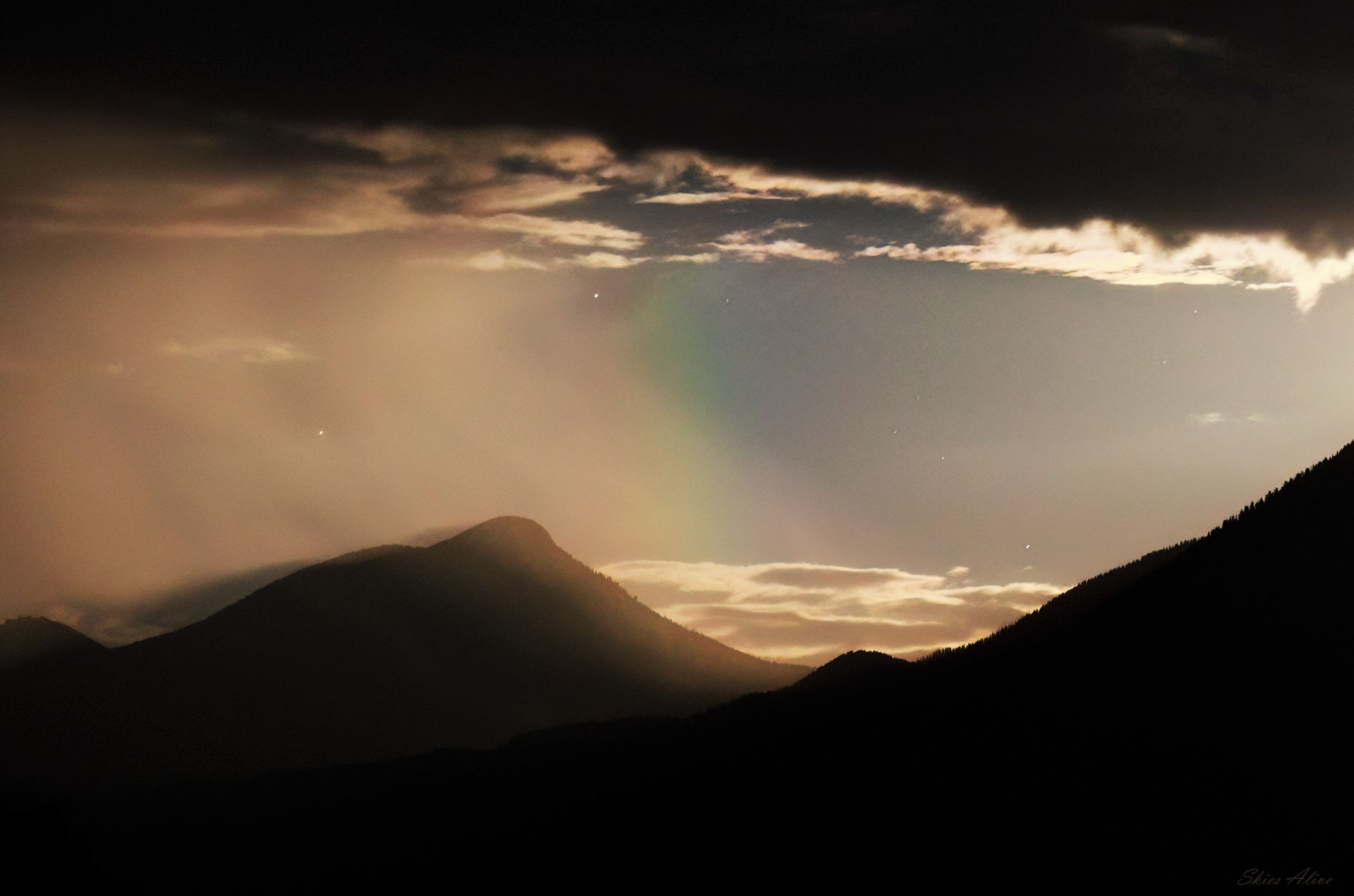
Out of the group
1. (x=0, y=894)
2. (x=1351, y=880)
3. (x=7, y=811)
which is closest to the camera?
(x=0, y=894)

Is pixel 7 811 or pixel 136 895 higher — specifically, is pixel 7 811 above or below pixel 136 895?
above

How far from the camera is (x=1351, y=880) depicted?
190 m

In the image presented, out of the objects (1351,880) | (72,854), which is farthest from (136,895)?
(1351,880)

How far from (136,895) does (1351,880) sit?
160m

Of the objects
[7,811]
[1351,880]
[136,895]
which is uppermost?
[7,811]

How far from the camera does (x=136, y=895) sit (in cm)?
15412

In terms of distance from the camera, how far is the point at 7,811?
147875mm

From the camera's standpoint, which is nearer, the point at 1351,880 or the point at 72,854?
the point at 72,854

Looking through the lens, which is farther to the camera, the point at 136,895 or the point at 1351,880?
the point at 1351,880

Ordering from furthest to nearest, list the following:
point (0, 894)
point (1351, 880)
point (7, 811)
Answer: point (1351, 880), point (7, 811), point (0, 894)

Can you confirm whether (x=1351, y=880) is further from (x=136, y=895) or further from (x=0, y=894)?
(x=0, y=894)

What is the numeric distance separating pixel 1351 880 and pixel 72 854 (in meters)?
166

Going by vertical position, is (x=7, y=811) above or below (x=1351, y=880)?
above

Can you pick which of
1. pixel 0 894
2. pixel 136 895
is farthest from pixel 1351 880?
pixel 0 894
